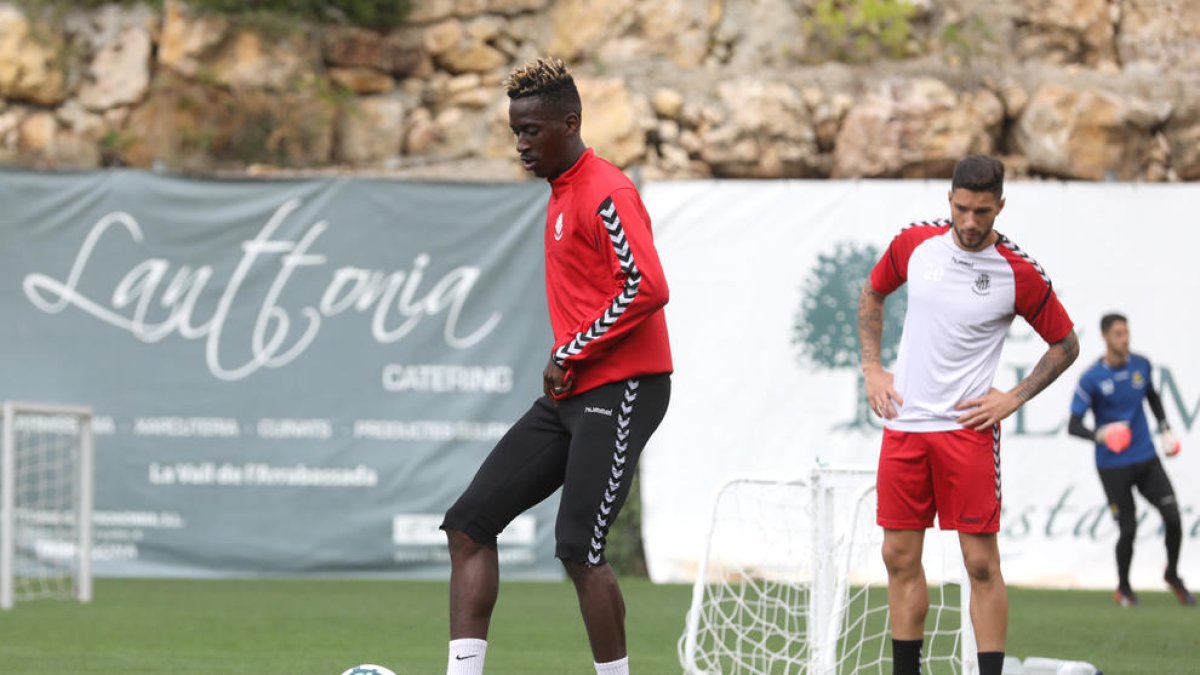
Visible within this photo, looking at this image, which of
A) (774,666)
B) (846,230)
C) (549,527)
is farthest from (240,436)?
(774,666)

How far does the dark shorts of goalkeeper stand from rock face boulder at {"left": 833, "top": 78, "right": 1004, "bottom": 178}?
1143 cm

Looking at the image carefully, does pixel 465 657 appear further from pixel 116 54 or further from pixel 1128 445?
pixel 116 54

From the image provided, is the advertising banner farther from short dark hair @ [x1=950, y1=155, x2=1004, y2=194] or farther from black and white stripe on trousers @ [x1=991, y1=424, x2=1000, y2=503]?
short dark hair @ [x1=950, y1=155, x2=1004, y2=194]

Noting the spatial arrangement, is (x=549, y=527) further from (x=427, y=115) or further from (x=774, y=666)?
(x=774, y=666)

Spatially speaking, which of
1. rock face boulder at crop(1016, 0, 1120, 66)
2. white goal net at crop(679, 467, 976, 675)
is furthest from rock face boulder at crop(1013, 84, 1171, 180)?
white goal net at crop(679, 467, 976, 675)

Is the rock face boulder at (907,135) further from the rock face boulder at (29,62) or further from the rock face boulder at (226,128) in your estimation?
the rock face boulder at (29,62)

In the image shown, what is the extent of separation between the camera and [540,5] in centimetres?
1814

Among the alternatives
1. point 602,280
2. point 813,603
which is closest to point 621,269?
point 602,280

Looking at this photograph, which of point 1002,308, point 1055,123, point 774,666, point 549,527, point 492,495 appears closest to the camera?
point 492,495

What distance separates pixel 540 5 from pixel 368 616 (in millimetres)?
8618

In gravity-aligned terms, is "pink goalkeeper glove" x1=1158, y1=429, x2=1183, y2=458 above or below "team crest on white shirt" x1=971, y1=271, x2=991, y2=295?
below

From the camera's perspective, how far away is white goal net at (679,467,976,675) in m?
7.70

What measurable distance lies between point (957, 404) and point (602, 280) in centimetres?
159

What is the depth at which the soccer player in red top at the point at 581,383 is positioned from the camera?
18.8ft
